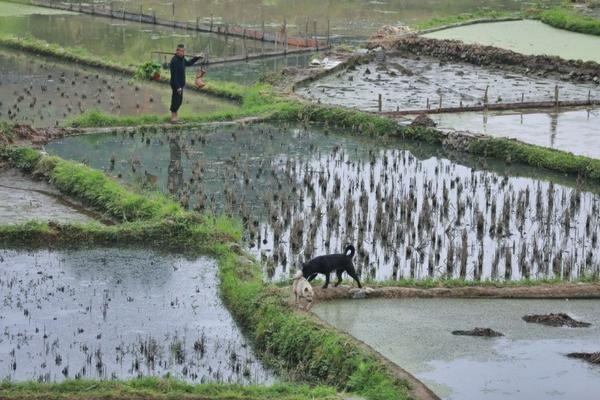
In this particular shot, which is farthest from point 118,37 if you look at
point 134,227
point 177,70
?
point 134,227

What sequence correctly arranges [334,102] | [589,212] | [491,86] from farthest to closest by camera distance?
[491,86]
[334,102]
[589,212]

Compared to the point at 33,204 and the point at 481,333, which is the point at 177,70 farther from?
the point at 481,333

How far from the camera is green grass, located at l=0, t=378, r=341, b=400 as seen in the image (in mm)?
8656

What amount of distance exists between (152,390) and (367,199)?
5.97 m

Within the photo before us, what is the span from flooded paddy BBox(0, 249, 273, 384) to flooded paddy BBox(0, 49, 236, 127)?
22.5 ft

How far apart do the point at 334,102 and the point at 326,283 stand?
32.2 feet

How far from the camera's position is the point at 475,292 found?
11188 mm

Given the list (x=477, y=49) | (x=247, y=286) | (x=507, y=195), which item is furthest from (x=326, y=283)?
(x=477, y=49)

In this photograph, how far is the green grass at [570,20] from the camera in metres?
27.4

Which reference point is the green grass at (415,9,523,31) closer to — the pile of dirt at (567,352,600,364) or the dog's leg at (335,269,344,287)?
the dog's leg at (335,269,344,287)

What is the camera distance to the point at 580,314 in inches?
425

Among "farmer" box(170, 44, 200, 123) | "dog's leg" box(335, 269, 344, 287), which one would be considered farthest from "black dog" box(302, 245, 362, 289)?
"farmer" box(170, 44, 200, 123)

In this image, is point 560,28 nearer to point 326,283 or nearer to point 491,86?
point 491,86

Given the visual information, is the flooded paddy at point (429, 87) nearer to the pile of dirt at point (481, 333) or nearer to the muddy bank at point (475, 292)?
the muddy bank at point (475, 292)
